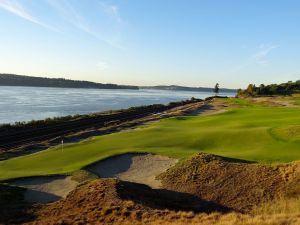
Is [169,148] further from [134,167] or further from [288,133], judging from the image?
[288,133]

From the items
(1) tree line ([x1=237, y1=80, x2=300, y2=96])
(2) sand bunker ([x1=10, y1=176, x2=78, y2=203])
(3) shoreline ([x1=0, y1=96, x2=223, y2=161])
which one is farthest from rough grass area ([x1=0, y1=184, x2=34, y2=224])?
(1) tree line ([x1=237, y1=80, x2=300, y2=96])

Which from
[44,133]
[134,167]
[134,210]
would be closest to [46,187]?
[134,167]

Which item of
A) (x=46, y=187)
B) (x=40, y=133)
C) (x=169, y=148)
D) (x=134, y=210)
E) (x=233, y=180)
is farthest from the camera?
(x=40, y=133)

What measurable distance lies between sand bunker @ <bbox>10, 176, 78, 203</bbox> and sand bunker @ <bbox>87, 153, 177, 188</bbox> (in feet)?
8.52

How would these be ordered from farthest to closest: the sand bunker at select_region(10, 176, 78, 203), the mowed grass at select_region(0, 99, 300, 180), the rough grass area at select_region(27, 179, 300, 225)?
1. the mowed grass at select_region(0, 99, 300, 180)
2. the sand bunker at select_region(10, 176, 78, 203)
3. the rough grass area at select_region(27, 179, 300, 225)

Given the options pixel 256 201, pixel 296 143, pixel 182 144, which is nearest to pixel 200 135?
pixel 182 144

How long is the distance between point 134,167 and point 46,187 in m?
6.12

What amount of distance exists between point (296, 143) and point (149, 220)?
56.4 ft

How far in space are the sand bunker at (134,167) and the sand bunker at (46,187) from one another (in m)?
A: 2.60

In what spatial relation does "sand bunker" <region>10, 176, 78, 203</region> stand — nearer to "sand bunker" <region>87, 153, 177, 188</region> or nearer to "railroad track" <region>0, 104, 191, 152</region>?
"sand bunker" <region>87, 153, 177, 188</region>

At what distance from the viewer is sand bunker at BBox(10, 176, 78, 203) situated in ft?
70.8

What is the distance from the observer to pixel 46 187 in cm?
2317

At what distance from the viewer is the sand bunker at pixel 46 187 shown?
70.8 ft

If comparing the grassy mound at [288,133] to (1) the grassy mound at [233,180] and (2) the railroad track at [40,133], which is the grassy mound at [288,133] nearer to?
(1) the grassy mound at [233,180]
